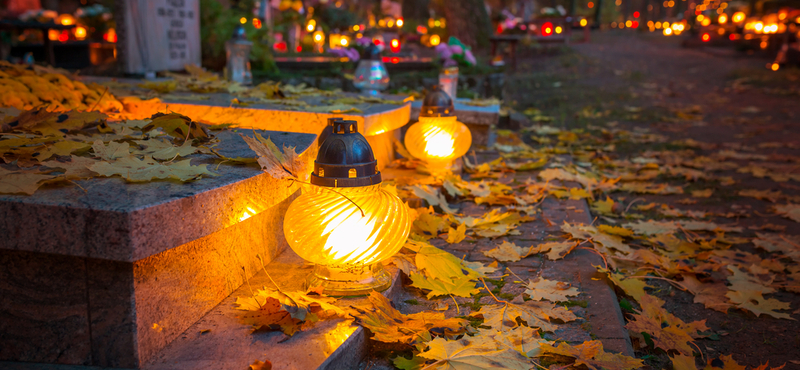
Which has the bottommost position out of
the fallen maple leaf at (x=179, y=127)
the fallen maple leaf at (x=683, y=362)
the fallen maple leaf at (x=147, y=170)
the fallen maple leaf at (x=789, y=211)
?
the fallen maple leaf at (x=683, y=362)

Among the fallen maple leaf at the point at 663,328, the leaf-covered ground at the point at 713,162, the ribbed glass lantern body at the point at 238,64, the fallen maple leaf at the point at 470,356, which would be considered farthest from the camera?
the ribbed glass lantern body at the point at 238,64

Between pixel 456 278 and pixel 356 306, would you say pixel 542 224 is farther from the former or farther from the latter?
pixel 356 306

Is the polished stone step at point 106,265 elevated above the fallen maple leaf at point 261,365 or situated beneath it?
elevated above

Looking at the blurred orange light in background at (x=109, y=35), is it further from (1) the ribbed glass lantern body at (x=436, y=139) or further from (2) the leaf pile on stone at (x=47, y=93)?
(1) the ribbed glass lantern body at (x=436, y=139)

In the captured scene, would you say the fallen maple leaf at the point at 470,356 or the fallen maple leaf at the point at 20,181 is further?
the fallen maple leaf at the point at 470,356

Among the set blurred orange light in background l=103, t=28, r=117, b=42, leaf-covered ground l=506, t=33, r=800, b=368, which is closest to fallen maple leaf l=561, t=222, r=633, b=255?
leaf-covered ground l=506, t=33, r=800, b=368

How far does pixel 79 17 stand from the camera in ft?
51.6

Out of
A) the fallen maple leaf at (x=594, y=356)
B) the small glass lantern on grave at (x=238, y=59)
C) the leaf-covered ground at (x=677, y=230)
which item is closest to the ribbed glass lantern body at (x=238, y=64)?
the small glass lantern on grave at (x=238, y=59)

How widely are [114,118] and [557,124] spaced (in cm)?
613

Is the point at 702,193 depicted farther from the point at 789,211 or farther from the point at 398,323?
the point at 398,323

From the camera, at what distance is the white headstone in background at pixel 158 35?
4859mm

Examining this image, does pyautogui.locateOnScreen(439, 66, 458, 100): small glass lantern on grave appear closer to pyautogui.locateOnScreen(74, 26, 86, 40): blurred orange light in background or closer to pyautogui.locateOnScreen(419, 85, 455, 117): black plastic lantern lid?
pyautogui.locateOnScreen(419, 85, 455, 117): black plastic lantern lid

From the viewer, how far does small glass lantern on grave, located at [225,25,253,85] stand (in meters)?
4.45

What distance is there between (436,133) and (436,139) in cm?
4
